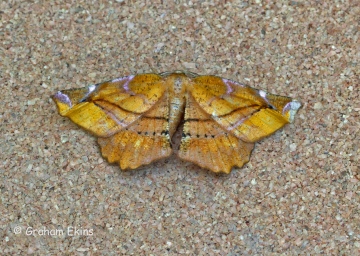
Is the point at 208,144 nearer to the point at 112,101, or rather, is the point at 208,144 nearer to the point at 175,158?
the point at 175,158

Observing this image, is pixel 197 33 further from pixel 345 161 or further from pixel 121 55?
pixel 345 161

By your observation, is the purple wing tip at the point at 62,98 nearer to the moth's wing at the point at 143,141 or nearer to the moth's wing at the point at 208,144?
the moth's wing at the point at 143,141

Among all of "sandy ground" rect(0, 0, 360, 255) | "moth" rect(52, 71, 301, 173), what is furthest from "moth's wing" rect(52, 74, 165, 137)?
"sandy ground" rect(0, 0, 360, 255)

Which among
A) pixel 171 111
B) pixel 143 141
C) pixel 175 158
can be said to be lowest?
pixel 175 158

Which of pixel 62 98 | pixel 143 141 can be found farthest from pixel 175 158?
pixel 62 98

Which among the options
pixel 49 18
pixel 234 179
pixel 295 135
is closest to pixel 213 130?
pixel 234 179
